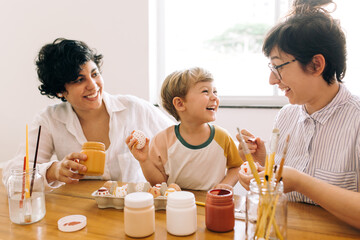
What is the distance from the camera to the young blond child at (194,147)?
149cm

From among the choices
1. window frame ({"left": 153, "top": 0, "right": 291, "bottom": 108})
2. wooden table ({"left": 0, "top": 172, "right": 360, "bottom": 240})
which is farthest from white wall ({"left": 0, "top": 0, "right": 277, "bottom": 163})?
wooden table ({"left": 0, "top": 172, "right": 360, "bottom": 240})

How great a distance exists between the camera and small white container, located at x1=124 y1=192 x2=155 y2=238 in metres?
0.90

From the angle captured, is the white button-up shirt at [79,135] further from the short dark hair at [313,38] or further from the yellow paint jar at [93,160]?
the short dark hair at [313,38]

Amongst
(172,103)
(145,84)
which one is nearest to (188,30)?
(145,84)

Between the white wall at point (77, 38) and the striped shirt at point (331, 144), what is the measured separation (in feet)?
4.53

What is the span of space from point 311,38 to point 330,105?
28cm

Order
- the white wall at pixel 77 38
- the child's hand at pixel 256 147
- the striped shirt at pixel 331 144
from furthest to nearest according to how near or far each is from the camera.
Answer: the white wall at pixel 77 38, the child's hand at pixel 256 147, the striped shirt at pixel 331 144

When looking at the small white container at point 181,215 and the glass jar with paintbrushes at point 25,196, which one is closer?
the small white container at point 181,215

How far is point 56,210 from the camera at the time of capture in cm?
113

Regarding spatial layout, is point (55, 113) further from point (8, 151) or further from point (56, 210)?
point (8, 151)

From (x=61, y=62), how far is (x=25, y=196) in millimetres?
778

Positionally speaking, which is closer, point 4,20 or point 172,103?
point 172,103

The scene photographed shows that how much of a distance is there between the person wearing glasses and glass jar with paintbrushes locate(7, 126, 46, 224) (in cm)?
71

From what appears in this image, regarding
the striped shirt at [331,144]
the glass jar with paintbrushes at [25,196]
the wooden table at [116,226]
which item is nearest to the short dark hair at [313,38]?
the striped shirt at [331,144]
